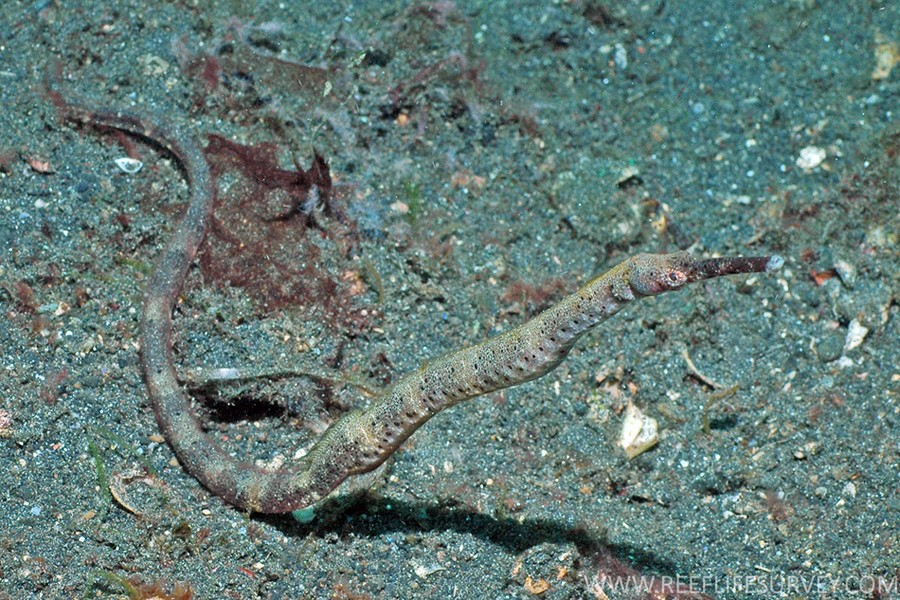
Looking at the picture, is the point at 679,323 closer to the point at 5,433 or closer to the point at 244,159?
the point at 244,159

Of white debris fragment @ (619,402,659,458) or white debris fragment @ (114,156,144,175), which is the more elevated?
white debris fragment @ (114,156,144,175)

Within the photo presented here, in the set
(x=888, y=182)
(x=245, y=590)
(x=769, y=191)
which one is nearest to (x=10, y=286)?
(x=245, y=590)

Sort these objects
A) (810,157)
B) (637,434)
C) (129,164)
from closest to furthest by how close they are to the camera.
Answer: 1. (637,434)
2. (129,164)
3. (810,157)

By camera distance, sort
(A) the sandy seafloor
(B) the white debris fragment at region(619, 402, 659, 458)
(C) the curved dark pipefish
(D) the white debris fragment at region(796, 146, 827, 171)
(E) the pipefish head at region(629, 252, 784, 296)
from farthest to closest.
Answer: (D) the white debris fragment at region(796, 146, 827, 171) < (B) the white debris fragment at region(619, 402, 659, 458) < (A) the sandy seafloor < (C) the curved dark pipefish < (E) the pipefish head at region(629, 252, 784, 296)

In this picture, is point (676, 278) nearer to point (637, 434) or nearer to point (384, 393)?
point (384, 393)

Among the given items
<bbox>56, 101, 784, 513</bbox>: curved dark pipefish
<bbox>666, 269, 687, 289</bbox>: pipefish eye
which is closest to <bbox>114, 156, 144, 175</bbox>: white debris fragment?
<bbox>56, 101, 784, 513</bbox>: curved dark pipefish

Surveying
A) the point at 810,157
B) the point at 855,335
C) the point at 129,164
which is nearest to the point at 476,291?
the point at 129,164

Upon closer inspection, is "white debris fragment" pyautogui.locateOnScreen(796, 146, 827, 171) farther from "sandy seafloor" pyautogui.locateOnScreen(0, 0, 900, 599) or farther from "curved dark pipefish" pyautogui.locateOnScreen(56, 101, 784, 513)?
"curved dark pipefish" pyautogui.locateOnScreen(56, 101, 784, 513)
